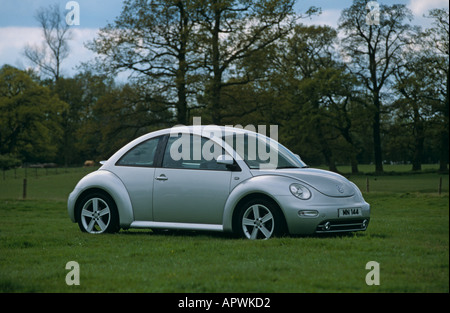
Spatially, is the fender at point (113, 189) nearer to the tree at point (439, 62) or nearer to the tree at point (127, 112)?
the tree at point (127, 112)

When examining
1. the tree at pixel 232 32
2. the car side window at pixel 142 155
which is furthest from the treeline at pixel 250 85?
the car side window at pixel 142 155

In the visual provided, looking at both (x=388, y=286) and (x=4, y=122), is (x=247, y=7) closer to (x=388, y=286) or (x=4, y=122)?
(x=388, y=286)

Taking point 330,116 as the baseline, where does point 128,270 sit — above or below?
below

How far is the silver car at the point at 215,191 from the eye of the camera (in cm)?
967

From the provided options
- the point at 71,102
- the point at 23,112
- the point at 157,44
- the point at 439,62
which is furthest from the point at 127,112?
the point at 71,102

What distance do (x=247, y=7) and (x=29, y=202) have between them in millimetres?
16537

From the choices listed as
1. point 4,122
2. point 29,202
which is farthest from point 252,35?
point 4,122

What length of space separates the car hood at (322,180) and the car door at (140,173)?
1.88 metres

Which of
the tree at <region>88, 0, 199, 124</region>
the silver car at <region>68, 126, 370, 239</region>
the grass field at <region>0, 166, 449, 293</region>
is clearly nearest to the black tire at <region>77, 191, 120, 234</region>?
the silver car at <region>68, 126, 370, 239</region>

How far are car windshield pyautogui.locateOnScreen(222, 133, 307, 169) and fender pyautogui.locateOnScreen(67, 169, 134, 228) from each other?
76.7 inches

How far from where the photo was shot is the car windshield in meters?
10.4

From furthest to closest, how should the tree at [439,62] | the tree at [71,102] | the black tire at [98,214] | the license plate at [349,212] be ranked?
the tree at [71,102]
the tree at [439,62]
the black tire at [98,214]
the license plate at [349,212]

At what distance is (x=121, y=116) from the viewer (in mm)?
39750

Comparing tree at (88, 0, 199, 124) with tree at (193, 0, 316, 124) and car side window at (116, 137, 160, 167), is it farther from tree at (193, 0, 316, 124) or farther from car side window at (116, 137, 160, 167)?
car side window at (116, 137, 160, 167)
